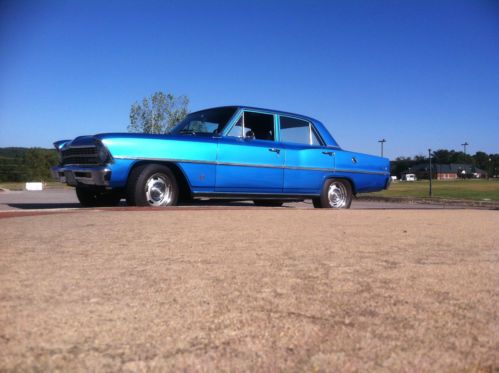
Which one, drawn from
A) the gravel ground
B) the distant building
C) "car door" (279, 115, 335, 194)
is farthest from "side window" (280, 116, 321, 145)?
the distant building

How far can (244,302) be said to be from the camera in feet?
6.16

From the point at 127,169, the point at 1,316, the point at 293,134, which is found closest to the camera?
the point at 1,316

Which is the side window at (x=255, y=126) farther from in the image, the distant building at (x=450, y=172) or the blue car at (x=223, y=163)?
the distant building at (x=450, y=172)

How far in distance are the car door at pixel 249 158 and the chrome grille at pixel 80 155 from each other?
166cm

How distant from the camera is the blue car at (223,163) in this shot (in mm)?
6098

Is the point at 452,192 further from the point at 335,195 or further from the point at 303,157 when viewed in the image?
the point at 303,157

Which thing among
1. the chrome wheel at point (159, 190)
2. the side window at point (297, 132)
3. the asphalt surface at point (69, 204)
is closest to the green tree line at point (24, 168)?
the asphalt surface at point (69, 204)

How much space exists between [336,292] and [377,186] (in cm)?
719

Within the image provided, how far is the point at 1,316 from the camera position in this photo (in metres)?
1.68

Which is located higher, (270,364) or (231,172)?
(231,172)

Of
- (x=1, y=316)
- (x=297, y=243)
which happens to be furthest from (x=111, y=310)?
(x=297, y=243)

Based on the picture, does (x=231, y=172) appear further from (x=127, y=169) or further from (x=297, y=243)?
(x=297, y=243)

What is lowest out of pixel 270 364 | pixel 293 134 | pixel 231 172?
pixel 270 364

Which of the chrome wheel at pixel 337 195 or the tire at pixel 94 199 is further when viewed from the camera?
the chrome wheel at pixel 337 195
